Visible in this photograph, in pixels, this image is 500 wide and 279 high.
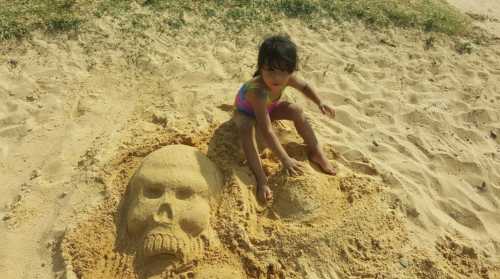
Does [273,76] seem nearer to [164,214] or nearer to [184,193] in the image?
[184,193]

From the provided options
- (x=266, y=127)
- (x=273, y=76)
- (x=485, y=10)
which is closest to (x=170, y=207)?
(x=266, y=127)

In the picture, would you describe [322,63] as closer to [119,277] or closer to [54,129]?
[54,129]

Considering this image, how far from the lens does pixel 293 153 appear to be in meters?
3.36

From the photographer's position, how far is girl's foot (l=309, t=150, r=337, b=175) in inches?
128

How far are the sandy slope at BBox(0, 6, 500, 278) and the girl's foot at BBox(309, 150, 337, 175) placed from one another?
0.38 ft

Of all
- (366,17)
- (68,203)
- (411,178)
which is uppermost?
(366,17)

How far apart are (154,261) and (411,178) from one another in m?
2.01

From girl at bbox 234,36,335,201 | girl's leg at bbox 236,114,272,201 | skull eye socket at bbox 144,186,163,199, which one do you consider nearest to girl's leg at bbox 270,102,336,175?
girl at bbox 234,36,335,201

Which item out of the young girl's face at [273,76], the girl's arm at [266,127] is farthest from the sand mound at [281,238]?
the young girl's face at [273,76]

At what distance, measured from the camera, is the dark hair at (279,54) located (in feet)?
8.92

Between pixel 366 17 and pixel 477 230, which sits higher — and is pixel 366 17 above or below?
above

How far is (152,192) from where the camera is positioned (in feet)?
9.09

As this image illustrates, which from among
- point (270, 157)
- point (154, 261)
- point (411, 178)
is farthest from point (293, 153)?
point (154, 261)

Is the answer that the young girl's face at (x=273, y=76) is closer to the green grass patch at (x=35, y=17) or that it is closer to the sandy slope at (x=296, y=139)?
the sandy slope at (x=296, y=139)
